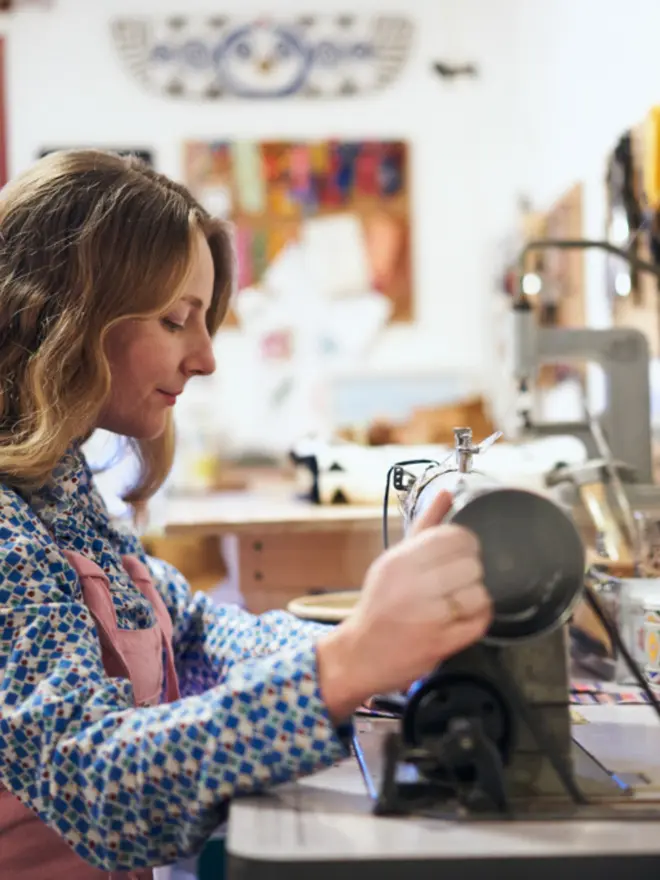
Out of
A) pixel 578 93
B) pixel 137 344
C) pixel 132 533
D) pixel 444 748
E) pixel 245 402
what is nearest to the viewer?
pixel 444 748

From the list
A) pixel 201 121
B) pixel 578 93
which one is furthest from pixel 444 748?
pixel 201 121

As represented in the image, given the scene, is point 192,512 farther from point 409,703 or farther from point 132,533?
point 409,703

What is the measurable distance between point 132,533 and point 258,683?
1.66ft

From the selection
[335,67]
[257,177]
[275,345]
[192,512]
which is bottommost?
[192,512]

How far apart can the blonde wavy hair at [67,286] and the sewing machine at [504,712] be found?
364mm

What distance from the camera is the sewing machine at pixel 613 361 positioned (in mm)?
1601

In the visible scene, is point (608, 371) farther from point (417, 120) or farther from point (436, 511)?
point (417, 120)

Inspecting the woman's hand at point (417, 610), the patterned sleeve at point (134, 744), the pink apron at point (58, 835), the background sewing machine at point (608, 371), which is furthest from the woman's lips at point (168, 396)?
the background sewing machine at point (608, 371)

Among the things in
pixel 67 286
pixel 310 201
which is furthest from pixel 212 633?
pixel 310 201

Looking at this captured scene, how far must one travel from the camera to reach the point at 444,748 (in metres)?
0.69

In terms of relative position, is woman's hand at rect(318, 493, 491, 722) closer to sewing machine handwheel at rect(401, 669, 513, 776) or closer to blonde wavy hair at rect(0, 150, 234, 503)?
sewing machine handwheel at rect(401, 669, 513, 776)

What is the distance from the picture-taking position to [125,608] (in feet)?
3.26

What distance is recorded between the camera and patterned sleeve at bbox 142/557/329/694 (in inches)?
44.6

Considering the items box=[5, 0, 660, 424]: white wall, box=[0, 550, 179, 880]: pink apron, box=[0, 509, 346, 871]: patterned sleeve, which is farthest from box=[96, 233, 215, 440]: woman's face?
box=[5, 0, 660, 424]: white wall
